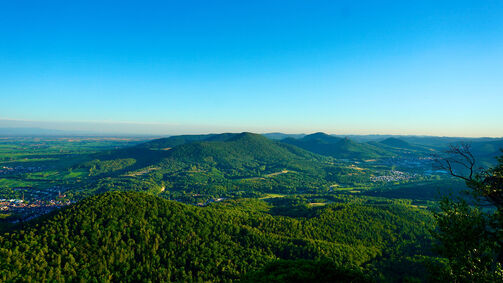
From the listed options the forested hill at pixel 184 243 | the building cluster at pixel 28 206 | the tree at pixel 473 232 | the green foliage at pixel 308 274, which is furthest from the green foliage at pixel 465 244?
the building cluster at pixel 28 206

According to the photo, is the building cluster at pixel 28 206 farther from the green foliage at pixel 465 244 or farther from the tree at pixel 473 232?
the tree at pixel 473 232

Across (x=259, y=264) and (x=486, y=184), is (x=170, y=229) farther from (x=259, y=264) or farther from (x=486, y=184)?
(x=486, y=184)

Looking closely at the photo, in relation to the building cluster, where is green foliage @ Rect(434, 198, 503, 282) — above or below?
above

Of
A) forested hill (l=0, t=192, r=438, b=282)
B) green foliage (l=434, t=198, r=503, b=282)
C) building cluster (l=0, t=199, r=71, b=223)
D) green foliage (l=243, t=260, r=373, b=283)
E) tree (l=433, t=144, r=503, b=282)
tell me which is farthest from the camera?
building cluster (l=0, t=199, r=71, b=223)

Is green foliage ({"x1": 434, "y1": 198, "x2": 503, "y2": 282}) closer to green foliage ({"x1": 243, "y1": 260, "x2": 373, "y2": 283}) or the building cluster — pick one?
green foliage ({"x1": 243, "y1": 260, "x2": 373, "y2": 283})

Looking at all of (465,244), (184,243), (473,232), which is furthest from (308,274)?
(184,243)

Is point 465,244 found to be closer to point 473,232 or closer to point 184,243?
point 473,232

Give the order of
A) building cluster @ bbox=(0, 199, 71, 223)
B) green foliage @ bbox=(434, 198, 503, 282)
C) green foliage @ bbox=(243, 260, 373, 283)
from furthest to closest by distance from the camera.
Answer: building cluster @ bbox=(0, 199, 71, 223)
green foliage @ bbox=(243, 260, 373, 283)
green foliage @ bbox=(434, 198, 503, 282)

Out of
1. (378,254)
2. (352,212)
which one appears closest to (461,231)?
(378,254)

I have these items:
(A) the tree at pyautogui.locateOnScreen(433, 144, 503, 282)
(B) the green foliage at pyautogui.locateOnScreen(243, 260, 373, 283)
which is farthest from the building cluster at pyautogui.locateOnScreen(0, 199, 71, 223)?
(A) the tree at pyautogui.locateOnScreen(433, 144, 503, 282)
